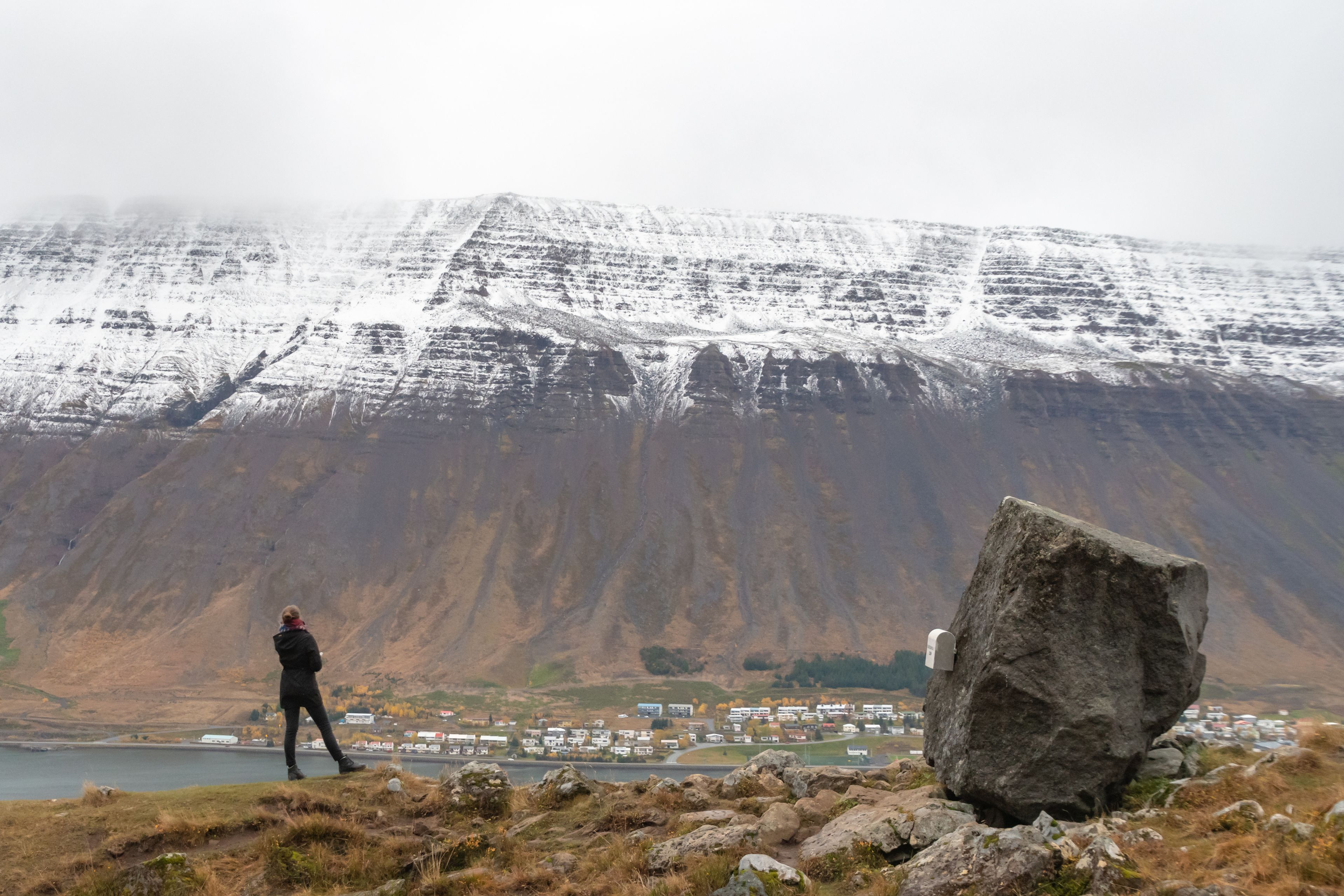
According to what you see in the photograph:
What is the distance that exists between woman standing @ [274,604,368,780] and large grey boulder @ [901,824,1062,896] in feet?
27.2

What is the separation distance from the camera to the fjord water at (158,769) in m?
53.9

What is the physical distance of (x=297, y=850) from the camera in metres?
11.4

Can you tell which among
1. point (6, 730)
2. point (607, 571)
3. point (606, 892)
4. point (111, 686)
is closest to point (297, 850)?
point (606, 892)

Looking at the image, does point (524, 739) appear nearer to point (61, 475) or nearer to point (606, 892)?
point (606, 892)

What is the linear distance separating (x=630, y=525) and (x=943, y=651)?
5537 inches

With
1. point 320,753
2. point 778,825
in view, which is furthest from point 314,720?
point 320,753

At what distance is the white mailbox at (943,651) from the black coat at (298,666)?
877 centimetres

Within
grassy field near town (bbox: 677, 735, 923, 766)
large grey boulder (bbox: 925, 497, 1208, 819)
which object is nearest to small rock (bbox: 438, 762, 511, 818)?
large grey boulder (bbox: 925, 497, 1208, 819)

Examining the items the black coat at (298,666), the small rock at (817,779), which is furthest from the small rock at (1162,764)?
the black coat at (298,666)

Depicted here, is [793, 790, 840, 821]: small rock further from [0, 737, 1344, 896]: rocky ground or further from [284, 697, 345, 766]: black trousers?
[284, 697, 345, 766]: black trousers

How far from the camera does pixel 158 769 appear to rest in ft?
226

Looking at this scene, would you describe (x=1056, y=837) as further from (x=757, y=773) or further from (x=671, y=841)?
(x=757, y=773)

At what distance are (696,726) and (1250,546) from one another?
100305 mm

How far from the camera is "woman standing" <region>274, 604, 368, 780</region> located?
1369cm
